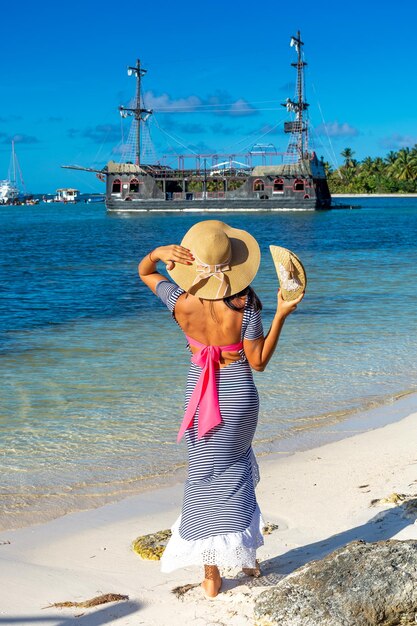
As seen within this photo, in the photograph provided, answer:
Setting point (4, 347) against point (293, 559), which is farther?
point (4, 347)

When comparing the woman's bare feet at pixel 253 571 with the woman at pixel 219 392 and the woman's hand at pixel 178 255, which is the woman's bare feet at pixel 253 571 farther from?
the woman's hand at pixel 178 255

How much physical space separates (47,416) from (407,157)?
124 m

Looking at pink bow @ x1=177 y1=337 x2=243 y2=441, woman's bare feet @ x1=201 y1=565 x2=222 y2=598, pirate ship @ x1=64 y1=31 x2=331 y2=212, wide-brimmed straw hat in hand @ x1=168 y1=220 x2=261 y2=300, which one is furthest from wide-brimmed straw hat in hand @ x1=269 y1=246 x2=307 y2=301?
pirate ship @ x1=64 y1=31 x2=331 y2=212

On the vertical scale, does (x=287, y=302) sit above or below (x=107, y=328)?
above

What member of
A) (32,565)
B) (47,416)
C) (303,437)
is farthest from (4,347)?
(32,565)

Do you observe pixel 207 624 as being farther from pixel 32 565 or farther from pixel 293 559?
pixel 32 565

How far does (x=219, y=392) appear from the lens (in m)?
3.25

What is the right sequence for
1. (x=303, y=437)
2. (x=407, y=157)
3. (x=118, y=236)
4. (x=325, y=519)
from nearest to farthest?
1. (x=325, y=519)
2. (x=303, y=437)
3. (x=118, y=236)
4. (x=407, y=157)

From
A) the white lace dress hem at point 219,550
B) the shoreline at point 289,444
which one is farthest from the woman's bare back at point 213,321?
the shoreline at point 289,444

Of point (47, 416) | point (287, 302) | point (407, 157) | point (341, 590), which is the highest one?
point (407, 157)

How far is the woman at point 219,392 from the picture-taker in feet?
10.6

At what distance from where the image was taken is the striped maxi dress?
128 inches

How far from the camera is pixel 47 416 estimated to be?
7.13 meters

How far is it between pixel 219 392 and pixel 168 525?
4.45 feet
